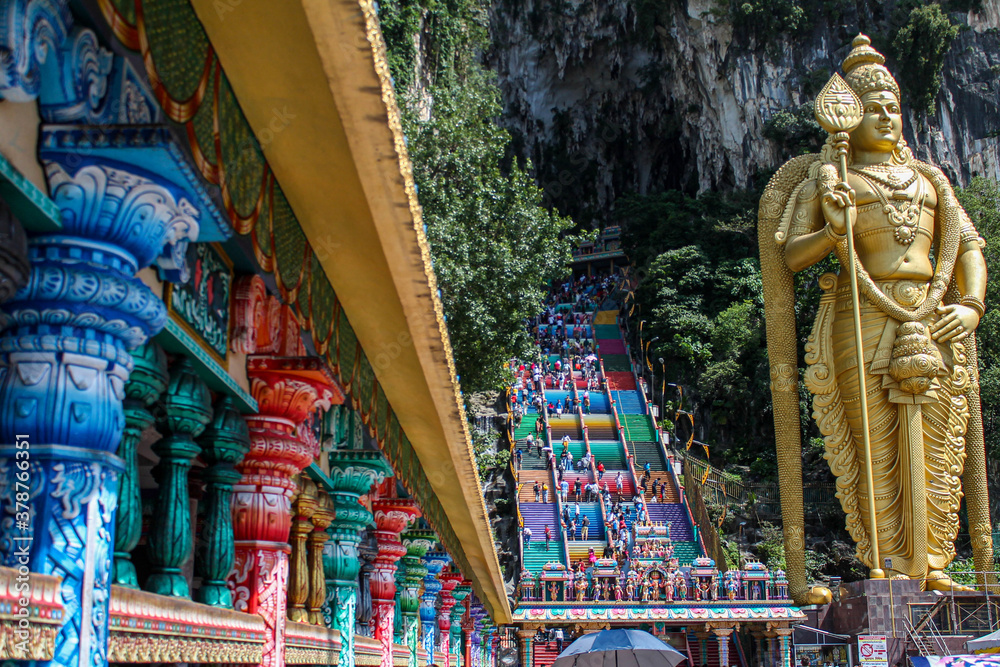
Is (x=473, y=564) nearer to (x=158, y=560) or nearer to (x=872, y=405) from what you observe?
(x=872, y=405)

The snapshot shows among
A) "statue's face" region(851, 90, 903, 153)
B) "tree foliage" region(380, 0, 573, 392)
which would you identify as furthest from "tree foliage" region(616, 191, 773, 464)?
"statue's face" region(851, 90, 903, 153)

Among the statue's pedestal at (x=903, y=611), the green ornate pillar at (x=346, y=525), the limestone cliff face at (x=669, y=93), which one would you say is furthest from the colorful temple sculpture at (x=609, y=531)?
the green ornate pillar at (x=346, y=525)

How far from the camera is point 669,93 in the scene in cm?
4416

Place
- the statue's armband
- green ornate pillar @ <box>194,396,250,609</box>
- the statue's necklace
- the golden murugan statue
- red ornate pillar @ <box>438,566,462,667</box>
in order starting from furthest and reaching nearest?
the statue's armband < the statue's necklace < the golden murugan statue < red ornate pillar @ <box>438,566,462,667</box> < green ornate pillar @ <box>194,396,250,609</box>

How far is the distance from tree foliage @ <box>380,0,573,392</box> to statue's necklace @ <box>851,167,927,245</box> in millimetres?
5410

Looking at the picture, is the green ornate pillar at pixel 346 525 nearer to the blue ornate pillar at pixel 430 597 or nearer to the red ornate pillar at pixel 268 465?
the red ornate pillar at pixel 268 465

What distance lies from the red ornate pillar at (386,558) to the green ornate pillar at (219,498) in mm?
3281

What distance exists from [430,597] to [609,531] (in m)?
12.4

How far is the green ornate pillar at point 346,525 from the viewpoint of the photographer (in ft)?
17.4

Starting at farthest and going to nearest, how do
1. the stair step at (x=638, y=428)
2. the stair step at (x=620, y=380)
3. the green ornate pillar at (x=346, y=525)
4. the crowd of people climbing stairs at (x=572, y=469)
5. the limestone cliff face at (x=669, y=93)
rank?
the stair step at (x=620, y=380), the limestone cliff face at (x=669, y=93), the stair step at (x=638, y=428), the crowd of people climbing stairs at (x=572, y=469), the green ornate pillar at (x=346, y=525)

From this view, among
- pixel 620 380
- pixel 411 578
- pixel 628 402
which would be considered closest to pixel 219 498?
pixel 411 578

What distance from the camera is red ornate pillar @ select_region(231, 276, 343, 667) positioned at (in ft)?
12.0

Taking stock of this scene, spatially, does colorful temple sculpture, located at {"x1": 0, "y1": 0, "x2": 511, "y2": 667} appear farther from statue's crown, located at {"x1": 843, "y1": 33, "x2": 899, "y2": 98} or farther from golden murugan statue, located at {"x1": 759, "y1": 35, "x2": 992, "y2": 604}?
statue's crown, located at {"x1": 843, "y1": 33, "x2": 899, "y2": 98}

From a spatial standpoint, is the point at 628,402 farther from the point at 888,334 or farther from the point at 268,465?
the point at 268,465
